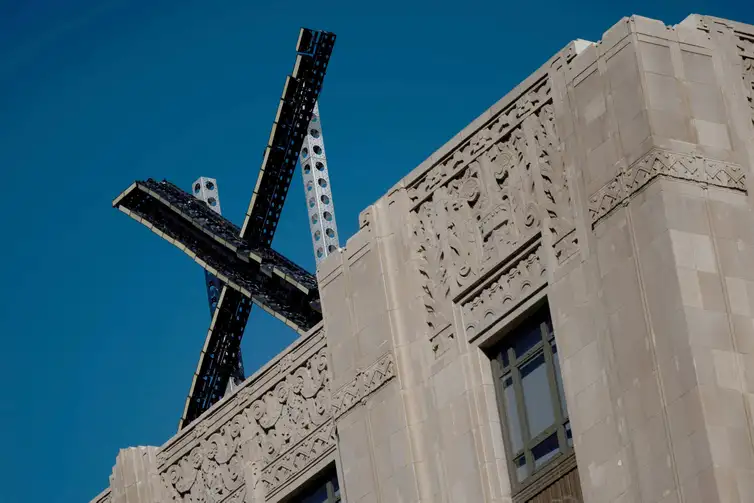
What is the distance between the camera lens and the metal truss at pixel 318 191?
156 feet

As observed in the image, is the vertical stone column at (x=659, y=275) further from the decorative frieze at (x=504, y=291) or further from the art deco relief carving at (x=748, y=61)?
the decorative frieze at (x=504, y=291)

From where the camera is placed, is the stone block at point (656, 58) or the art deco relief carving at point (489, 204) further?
the art deco relief carving at point (489, 204)

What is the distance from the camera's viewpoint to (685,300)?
101ft

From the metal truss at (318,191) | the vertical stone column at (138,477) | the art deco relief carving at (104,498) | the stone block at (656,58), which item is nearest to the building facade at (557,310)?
the stone block at (656,58)

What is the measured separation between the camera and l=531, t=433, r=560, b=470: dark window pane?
33.2 meters

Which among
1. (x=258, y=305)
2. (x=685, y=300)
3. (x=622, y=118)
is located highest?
(x=258, y=305)

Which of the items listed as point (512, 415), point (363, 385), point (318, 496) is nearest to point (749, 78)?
point (512, 415)

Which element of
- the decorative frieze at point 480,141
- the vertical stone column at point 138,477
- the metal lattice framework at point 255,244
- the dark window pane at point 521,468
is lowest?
the dark window pane at point 521,468

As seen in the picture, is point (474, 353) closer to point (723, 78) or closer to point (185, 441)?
point (723, 78)

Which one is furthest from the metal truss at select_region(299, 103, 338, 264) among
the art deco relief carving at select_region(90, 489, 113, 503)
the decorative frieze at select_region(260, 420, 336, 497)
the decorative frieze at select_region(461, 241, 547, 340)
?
the decorative frieze at select_region(461, 241, 547, 340)

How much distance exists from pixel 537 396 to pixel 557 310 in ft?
4.58

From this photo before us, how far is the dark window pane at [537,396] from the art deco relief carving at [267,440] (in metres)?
4.44

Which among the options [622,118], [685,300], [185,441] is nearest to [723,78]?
[622,118]

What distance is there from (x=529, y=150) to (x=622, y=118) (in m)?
2.07
